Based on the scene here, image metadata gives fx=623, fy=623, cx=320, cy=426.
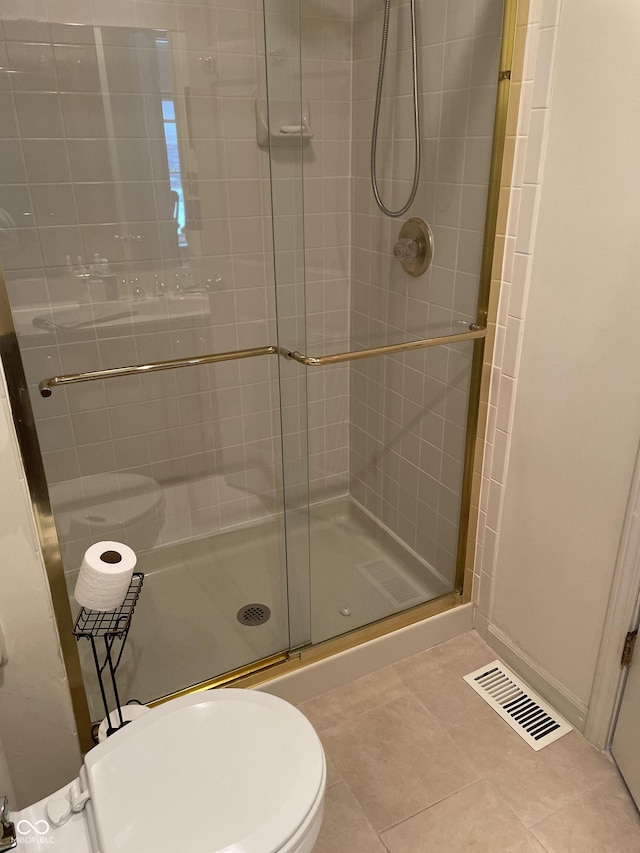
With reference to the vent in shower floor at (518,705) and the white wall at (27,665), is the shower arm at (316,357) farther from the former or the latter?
the vent in shower floor at (518,705)

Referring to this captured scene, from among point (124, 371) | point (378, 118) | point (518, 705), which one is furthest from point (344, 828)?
point (378, 118)

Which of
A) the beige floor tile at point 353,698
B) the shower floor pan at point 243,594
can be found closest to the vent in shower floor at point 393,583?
the shower floor pan at point 243,594

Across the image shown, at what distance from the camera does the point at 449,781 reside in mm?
1584

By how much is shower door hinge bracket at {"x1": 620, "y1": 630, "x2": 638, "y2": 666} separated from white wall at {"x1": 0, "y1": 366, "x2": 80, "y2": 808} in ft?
4.37

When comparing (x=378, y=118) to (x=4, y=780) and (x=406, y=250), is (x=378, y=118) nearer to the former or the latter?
(x=406, y=250)

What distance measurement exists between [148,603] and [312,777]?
105 cm

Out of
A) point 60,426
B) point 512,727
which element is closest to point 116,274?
point 60,426

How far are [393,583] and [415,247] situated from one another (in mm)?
1115

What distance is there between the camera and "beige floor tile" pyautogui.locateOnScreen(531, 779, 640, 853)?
1.42 meters

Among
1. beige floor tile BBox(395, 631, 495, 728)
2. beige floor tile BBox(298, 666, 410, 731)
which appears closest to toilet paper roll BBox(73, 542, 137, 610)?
beige floor tile BBox(298, 666, 410, 731)

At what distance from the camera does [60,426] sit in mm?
1981

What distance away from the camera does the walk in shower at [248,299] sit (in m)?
1.75

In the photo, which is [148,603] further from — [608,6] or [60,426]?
[608,6]

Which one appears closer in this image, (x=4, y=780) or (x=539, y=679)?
(x=4, y=780)
